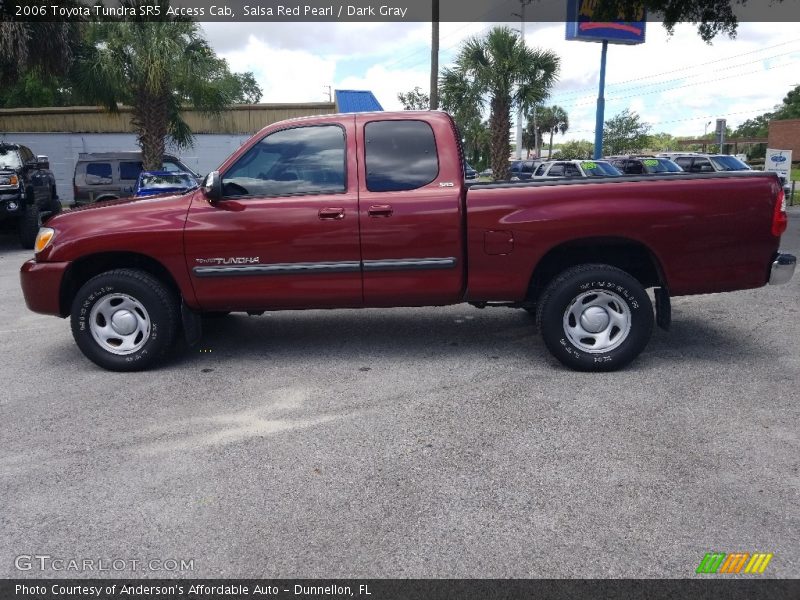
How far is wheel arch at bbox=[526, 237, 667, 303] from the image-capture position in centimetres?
535

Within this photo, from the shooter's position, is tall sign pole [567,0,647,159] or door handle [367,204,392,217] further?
tall sign pole [567,0,647,159]

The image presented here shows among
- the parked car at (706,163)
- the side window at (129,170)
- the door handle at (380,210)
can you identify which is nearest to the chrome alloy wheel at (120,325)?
the door handle at (380,210)

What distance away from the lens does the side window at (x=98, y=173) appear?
17375 millimetres

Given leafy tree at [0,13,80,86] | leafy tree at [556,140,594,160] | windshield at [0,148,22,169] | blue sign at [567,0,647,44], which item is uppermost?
blue sign at [567,0,647,44]

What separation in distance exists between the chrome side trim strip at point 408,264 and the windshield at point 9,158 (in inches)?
417

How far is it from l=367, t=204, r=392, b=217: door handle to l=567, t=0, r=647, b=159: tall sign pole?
2324cm

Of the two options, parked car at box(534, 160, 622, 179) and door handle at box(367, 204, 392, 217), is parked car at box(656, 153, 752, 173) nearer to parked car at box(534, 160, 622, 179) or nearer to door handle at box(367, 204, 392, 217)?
parked car at box(534, 160, 622, 179)

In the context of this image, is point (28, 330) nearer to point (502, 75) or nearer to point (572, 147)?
point (502, 75)

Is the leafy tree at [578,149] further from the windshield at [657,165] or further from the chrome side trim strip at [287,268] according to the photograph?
the chrome side trim strip at [287,268]

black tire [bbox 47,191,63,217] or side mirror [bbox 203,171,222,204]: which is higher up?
side mirror [bbox 203,171,222,204]

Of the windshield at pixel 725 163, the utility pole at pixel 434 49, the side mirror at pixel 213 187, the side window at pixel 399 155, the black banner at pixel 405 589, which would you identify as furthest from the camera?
the windshield at pixel 725 163

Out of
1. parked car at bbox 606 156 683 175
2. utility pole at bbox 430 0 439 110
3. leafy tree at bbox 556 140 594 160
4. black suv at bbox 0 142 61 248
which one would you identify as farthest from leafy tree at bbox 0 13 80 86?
leafy tree at bbox 556 140 594 160

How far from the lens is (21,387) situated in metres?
5.23

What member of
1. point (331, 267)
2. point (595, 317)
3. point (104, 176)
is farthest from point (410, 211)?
point (104, 176)
